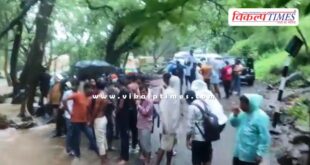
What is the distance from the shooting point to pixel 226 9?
2.22 m

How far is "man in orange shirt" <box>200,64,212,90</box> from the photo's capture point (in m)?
2.29

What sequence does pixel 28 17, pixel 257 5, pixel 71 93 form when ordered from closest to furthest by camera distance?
pixel 257 5, pixel 71 93, pixel 28 17

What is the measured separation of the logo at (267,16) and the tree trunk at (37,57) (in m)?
0.97

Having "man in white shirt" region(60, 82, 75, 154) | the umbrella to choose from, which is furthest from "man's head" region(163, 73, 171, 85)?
"man in white shirt" region(60, 82, 75, 154)

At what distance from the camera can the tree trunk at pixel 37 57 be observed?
8.16 ft

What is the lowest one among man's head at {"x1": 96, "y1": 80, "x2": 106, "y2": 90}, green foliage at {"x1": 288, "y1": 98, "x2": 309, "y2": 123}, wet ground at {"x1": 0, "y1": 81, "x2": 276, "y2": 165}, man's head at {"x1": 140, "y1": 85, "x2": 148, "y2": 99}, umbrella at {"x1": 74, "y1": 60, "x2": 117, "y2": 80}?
wet ground at {"x1": 0, "y1": 81, "x2": 276, "y2": 165}

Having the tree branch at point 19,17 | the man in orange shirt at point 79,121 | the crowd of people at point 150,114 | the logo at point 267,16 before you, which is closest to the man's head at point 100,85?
the crowd of people at point 150,114

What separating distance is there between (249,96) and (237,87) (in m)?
0.14

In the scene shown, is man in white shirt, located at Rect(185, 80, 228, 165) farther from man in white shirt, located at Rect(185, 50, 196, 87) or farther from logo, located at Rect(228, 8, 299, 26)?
logo, located at Rect(228, 8, 299, 26)

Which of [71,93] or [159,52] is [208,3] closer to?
[159,52]

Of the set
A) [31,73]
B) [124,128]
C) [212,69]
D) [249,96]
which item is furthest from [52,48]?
[249,96]

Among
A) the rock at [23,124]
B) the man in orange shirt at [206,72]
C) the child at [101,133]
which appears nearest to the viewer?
the man in orange shirt at [206,72]

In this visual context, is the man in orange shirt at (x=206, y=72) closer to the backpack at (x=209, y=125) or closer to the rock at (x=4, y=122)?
the backpack at (x=209, y=125)

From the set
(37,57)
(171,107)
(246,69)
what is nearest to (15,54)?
(37,57)
